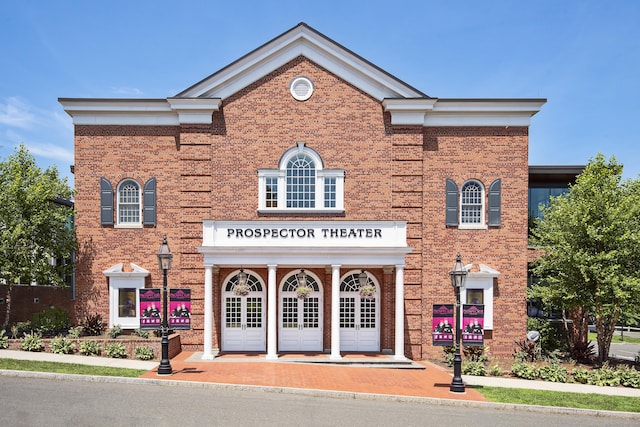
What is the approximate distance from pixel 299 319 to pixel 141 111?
405 inches

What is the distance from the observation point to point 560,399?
13.4m

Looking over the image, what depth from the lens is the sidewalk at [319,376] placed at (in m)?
14.0

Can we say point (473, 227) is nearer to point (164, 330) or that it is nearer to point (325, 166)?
point (325, 166)

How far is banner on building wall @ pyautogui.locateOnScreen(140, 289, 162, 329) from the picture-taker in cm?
1667

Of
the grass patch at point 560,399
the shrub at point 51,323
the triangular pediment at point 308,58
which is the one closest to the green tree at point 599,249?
the grass patch at point 560,399

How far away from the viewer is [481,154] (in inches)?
801

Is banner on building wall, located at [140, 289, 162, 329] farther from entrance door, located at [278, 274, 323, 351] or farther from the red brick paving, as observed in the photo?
entrance door, located at [278, 274, 323, 351]

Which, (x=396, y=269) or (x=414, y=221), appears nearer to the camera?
(x=396, y=269)

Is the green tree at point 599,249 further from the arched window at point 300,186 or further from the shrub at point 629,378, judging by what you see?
the arched window at point 300,186

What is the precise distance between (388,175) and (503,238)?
5.27 m

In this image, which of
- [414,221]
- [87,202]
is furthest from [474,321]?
[87,202]

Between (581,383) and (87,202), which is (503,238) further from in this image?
(87,202)

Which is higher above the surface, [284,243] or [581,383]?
[284,243]

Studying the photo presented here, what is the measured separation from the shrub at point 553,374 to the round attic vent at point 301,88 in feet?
42.2
